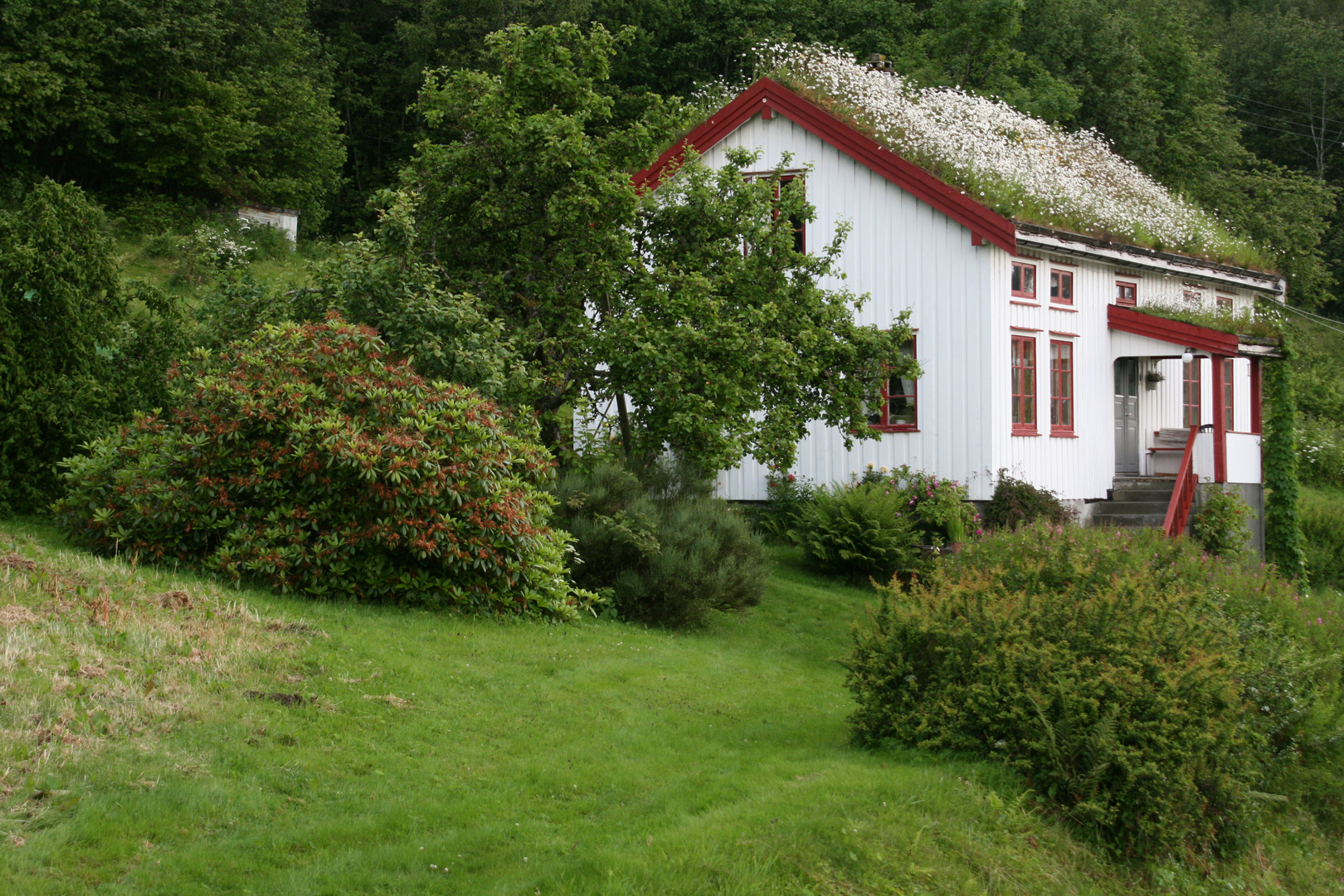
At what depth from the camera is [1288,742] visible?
8188 millimetres

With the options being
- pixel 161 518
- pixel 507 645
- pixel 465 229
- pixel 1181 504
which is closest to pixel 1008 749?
pixel 507 645

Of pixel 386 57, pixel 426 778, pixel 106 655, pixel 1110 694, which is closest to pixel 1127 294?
pixel 1110 694

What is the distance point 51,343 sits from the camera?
12.2m

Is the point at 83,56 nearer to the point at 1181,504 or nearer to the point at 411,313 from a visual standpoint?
the point at 411,313

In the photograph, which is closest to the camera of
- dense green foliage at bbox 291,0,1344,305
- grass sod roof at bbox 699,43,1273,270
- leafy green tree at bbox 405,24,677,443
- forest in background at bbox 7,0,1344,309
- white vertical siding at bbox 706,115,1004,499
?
leafy green tree at bbox 405,24,677,443

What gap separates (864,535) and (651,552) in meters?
5.57

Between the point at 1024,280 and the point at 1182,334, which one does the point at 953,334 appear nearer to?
the point at 1024,280

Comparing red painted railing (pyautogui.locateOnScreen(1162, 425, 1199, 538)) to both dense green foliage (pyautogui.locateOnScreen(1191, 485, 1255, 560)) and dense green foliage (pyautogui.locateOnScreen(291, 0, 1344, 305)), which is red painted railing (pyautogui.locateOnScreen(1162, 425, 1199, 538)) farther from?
dense green foliage (pyautogui.locateOnScreen(291, 0, 1344, 305))

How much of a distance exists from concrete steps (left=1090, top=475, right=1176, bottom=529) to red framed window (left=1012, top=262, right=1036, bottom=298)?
404 cm

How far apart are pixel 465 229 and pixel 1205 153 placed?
35.0 metres

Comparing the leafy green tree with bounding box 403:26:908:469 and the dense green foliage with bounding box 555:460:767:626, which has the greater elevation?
the leafy green tree with bounding box 403:26:908:469

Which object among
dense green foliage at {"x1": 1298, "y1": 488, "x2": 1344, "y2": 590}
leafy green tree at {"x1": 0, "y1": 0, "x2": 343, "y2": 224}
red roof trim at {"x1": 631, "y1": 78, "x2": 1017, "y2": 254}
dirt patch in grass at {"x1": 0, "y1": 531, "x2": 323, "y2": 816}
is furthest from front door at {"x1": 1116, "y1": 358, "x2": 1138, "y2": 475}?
leafy green tree at {"x1": 0, "y1": 0, "x2": 343, "y2": 224}

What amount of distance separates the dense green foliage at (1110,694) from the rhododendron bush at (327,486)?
156 inches

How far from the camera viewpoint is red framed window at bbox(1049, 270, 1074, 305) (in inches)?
791
